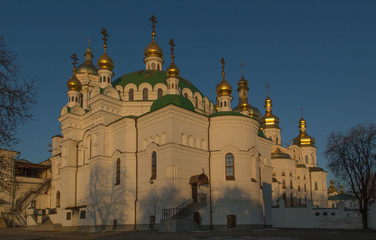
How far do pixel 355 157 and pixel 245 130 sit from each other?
731 cm

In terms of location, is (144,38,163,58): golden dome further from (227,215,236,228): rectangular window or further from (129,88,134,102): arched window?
(227,215,236,228): rectangular window

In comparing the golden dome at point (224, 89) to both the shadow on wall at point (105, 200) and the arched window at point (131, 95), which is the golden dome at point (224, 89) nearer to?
the arched window at point (131, 95)

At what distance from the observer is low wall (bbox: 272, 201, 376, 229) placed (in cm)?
2478

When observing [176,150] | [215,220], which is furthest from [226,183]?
[176,150]

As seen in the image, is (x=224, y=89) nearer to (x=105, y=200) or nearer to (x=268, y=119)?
(x=105, y=200)

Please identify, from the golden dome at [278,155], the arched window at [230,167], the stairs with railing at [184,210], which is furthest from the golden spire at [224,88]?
the golden dome at [278,155]

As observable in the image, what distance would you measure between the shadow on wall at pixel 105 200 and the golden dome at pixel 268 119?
29696 mm

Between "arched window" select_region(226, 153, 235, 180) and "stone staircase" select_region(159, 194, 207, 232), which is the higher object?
"arched window" select_region(226, 153, 235, 180)

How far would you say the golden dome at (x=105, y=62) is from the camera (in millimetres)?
31891

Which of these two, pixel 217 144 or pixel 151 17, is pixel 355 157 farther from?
pixel 151 17

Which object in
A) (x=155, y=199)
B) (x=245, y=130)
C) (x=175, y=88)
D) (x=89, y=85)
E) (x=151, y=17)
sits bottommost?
(x=155, y=199)

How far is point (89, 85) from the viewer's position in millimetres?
39969

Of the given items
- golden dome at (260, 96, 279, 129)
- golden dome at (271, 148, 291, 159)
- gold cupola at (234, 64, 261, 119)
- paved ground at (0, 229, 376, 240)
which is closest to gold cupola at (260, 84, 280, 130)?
golden dome at (260, 96, 279, 129)

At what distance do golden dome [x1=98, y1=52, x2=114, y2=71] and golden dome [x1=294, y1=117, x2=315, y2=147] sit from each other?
118ft
